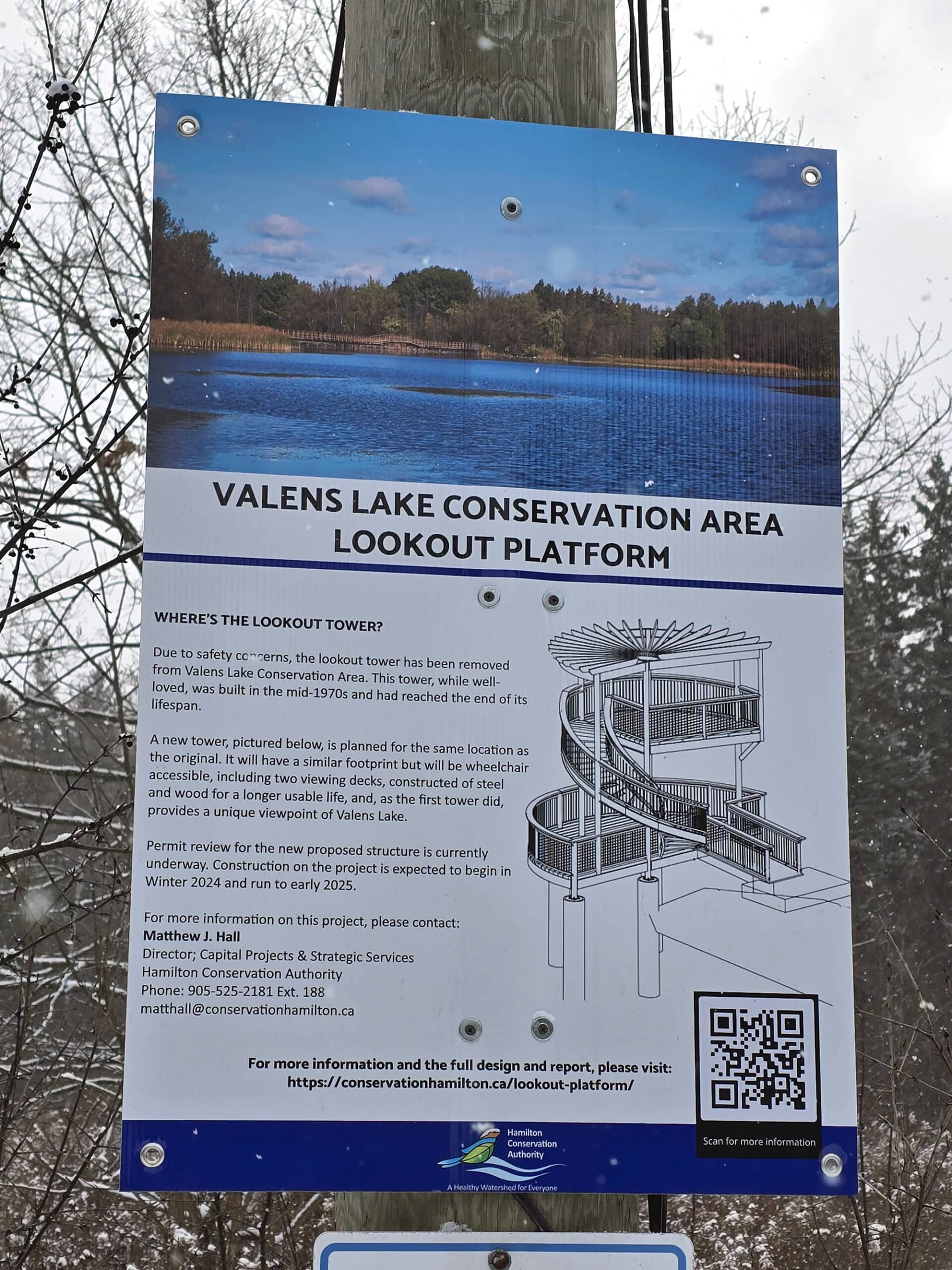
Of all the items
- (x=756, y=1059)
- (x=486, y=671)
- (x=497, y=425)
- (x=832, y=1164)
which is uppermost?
(x=497, y=425)

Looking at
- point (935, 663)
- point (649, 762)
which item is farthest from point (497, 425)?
point (935, 663)

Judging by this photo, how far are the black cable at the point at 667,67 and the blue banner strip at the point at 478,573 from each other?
0.94m

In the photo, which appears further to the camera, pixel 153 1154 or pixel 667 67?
pixel 667 67

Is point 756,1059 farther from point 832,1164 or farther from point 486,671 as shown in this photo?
point 486,671

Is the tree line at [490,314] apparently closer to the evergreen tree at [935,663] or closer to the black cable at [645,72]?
→ the black cable at [645,72]

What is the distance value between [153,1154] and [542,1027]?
623 mm

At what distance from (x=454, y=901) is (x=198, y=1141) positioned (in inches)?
20.7

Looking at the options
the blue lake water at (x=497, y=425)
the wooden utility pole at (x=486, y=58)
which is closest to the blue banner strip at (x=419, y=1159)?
the blue lake water at (x=497, y=425)

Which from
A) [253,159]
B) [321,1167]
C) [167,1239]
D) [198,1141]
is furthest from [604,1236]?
[167,1239]

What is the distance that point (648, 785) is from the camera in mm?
2197

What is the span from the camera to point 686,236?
7.93 feet

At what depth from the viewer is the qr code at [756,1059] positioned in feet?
6.85

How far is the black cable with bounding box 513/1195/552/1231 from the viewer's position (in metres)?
2.04

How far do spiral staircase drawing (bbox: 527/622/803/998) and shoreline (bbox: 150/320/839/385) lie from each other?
49cm
